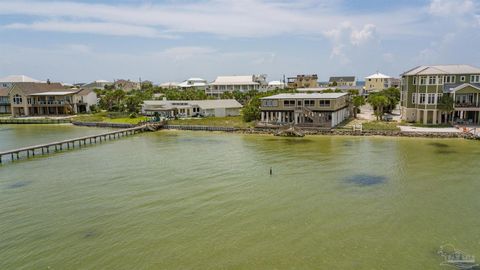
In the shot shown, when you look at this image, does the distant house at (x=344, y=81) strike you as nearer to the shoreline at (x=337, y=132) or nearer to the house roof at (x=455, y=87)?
the house roof at (x=455, y=87)

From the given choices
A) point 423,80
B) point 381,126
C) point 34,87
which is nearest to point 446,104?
point 423,80

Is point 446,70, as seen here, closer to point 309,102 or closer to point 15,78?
point 309,102

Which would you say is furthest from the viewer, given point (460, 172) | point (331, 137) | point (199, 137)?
point (199, 137)

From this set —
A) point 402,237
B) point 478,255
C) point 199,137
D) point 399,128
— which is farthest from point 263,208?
point 399,128

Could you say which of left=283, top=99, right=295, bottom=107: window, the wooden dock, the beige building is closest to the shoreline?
the beige building

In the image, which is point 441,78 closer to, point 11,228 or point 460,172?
point 460,172
